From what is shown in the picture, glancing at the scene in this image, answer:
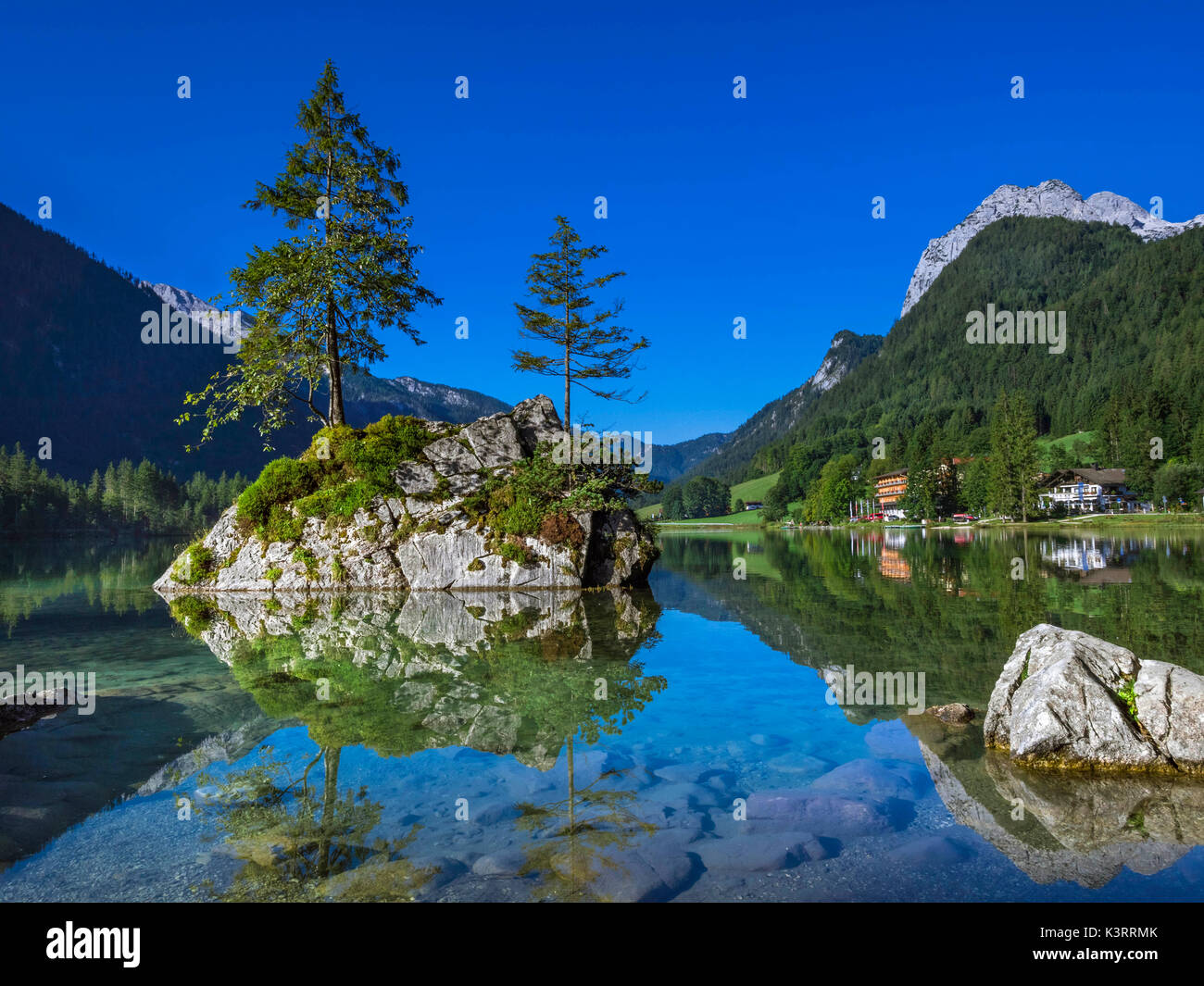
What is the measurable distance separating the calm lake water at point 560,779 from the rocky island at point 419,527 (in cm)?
1034

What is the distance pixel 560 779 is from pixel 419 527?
22.8 m

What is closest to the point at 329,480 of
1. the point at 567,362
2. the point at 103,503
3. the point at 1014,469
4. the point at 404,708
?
the point at 567,362

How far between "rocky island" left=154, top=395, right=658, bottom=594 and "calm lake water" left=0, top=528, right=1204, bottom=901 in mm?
10338

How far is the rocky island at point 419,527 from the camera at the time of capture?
28641mm

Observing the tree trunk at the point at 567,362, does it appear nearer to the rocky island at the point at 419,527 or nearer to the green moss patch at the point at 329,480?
the rocky island at the point at 419,527

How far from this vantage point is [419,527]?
96.4ft

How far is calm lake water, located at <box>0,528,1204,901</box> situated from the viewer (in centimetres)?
568

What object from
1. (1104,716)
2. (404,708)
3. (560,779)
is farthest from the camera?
(404,708)

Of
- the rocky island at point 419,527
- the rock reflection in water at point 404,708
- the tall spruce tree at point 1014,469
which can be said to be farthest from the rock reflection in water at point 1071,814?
the tall spruce tree at point 1014,469

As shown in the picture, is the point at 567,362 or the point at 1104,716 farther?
the point at 567,362

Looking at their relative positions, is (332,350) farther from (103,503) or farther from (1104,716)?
(103,503)

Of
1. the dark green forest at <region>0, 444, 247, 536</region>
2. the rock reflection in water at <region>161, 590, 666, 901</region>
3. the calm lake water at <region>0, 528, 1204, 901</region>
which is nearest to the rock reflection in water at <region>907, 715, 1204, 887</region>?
the calm lake water at <region>0, 528, 1204, 901</region>

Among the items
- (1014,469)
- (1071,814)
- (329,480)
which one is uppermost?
(1014,469)

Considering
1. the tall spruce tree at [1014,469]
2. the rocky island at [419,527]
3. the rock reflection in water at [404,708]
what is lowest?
the rock reflection in water at [404,708]
